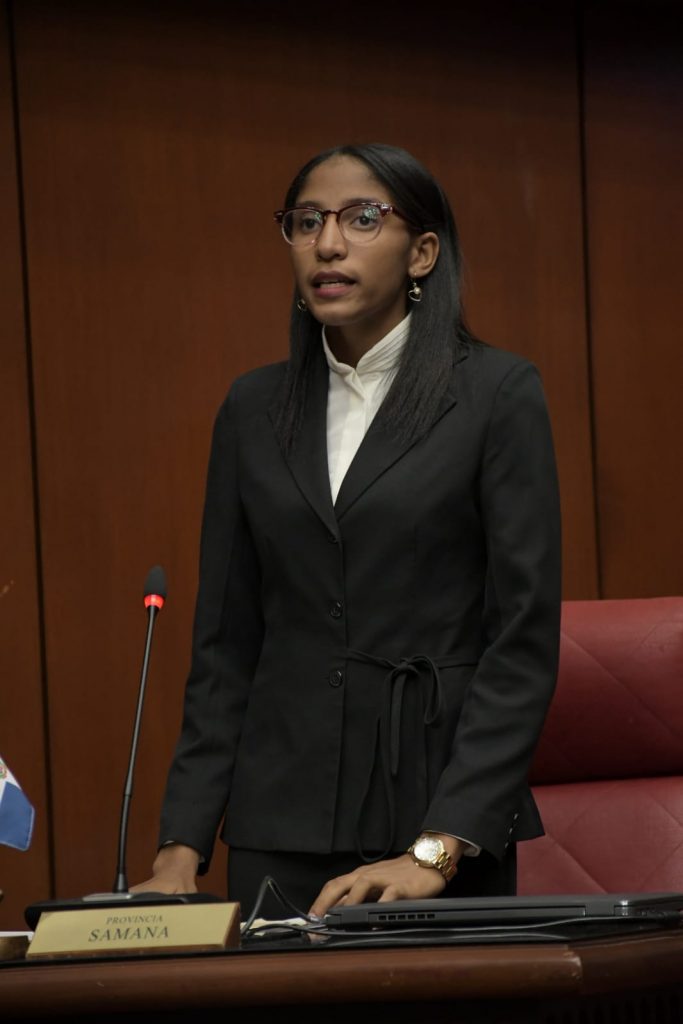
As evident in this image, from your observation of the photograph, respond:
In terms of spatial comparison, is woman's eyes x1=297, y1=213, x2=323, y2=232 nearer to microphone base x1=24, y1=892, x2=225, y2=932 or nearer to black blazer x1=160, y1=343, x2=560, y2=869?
black blazer x1=160, y1=343, x2=560, y2=869

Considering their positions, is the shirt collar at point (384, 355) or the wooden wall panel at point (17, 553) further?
the wooden wall panel at point (17, 553)

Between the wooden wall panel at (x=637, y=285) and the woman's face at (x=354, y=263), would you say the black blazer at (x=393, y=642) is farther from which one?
the wooden wall panel at (x=637, y=285)

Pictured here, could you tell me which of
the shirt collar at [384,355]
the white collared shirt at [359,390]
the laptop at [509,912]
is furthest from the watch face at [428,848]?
the shirt collar at [384,355]

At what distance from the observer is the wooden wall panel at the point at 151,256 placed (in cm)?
343

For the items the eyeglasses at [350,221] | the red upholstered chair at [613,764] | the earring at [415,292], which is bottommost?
the red upholstered chair at [613,764]

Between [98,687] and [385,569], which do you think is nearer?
[385,569]

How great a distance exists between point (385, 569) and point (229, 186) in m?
2.02

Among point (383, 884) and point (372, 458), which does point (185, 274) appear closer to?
point (372, 458)

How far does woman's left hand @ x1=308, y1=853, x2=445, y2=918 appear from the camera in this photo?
156cm

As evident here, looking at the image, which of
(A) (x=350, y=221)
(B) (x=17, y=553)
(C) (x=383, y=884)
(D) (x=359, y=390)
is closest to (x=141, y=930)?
(C) (x=383, y=884)

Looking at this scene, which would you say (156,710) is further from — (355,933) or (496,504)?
(355,933)

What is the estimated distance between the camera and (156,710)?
357cm

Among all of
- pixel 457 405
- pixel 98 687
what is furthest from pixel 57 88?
pixel 457 405

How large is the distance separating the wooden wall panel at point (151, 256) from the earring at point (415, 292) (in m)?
1.60
